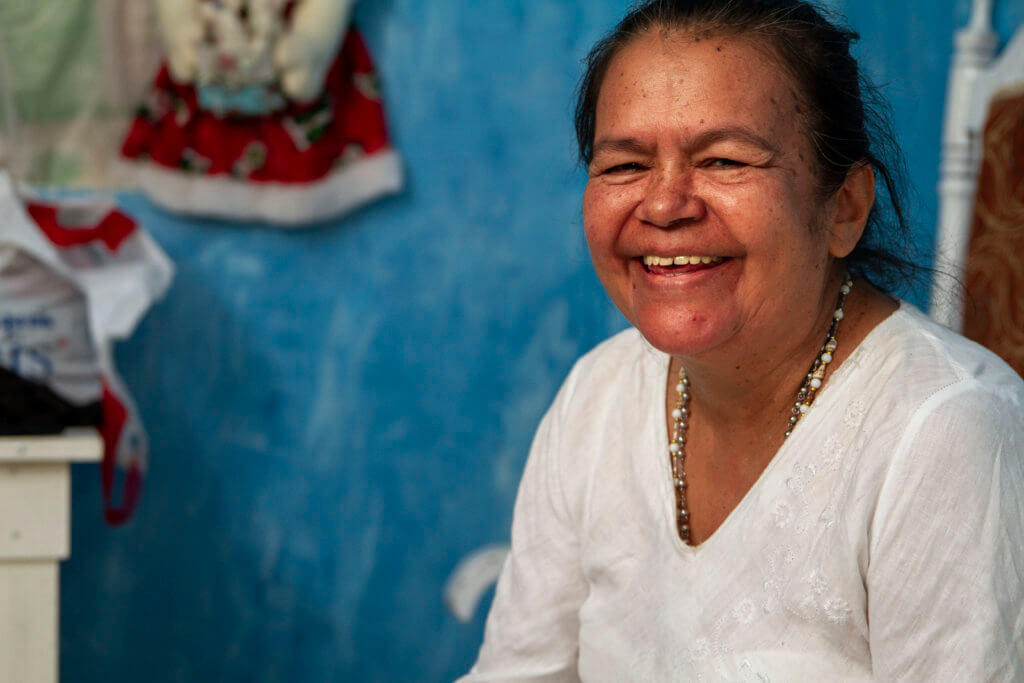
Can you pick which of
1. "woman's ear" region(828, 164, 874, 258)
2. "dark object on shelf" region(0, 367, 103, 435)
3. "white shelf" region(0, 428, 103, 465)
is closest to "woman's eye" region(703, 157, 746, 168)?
"woman's ear" region(828, 164, 874, 258)

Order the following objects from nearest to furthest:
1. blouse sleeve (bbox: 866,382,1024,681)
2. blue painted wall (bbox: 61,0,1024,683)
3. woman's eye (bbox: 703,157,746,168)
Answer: blouse sleeve (bbox: 866,382,1024,681) → woman's eye (bbox: 703,157,746,168) → blue painted wall (bbox: 61,0,1024,683)

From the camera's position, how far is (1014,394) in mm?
990

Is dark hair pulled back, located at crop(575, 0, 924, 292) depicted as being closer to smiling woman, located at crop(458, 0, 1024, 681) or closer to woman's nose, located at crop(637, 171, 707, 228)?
smiling woman, located at crop(458, 0, 1024, 681)

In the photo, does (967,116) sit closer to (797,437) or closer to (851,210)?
(851,210)

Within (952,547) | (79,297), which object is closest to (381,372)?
(79,297)

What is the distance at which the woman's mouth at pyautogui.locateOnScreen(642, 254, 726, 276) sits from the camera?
3.38ft

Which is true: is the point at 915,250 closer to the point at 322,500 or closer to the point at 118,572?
the point at 322,500

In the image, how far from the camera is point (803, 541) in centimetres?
103

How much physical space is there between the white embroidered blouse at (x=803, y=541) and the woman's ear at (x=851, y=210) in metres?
0.09

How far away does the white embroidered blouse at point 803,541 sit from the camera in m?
0.92

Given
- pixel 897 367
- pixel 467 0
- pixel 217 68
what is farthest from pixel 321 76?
pixel 897 367

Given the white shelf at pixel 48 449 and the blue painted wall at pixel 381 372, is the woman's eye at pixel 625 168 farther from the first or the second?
the blue painted wall at pixel 381 372

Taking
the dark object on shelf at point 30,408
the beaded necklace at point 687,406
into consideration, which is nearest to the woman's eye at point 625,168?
the beaded necklace at point 687,406

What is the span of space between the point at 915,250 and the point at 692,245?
1.14ft
